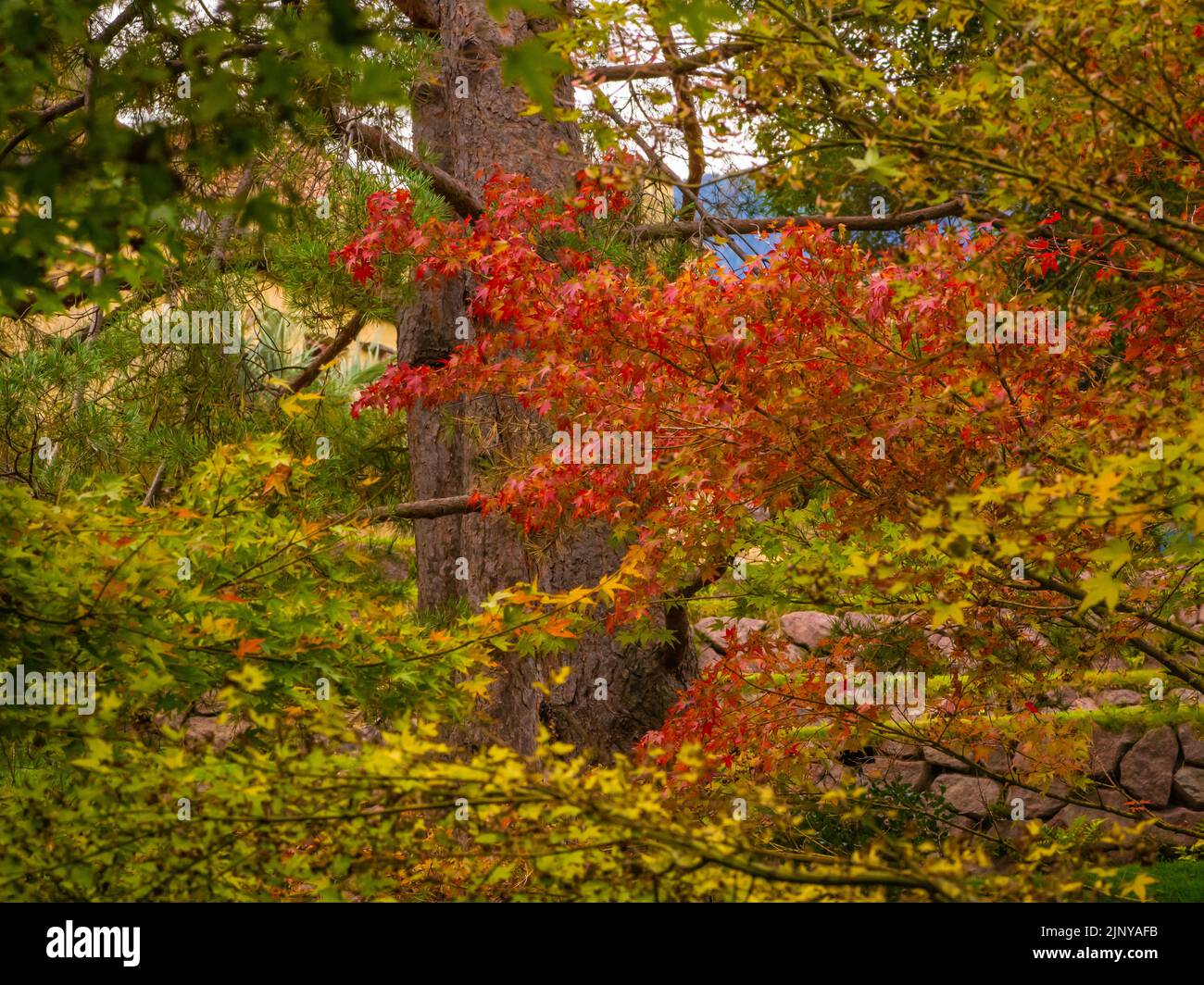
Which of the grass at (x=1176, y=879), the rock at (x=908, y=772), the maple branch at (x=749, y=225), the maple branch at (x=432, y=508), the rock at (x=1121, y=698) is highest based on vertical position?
the maple branch at (x=749, y=225)

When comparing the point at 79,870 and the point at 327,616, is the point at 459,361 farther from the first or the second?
the point at 79,870

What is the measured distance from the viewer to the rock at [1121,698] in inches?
430

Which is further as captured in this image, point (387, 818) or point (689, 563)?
point (689, 563)

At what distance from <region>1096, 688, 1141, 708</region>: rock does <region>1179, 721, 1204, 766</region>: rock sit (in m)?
0.76

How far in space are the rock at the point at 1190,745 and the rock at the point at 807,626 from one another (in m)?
3.65

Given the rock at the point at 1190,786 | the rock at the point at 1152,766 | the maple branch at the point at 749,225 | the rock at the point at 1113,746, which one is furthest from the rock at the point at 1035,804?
the maple branch at the point at 749,225

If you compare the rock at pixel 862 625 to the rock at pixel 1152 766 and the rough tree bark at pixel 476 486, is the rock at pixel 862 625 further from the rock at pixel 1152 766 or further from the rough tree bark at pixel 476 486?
the rock at pixel 1152 766

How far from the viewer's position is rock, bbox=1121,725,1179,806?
1005 centimetres

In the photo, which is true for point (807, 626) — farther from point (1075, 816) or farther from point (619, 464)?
point (619, 464)

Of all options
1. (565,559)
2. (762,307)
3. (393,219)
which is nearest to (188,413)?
(393,219)

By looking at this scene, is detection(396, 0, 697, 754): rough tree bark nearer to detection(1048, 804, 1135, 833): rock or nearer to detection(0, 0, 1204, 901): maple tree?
detection(0, 0, 1204, 901): maple tree

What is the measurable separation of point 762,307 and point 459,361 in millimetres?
2133

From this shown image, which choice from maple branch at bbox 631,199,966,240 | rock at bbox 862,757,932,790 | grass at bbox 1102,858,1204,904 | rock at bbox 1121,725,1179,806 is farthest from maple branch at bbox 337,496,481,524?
rock at bbox 1121,725,1179,806
